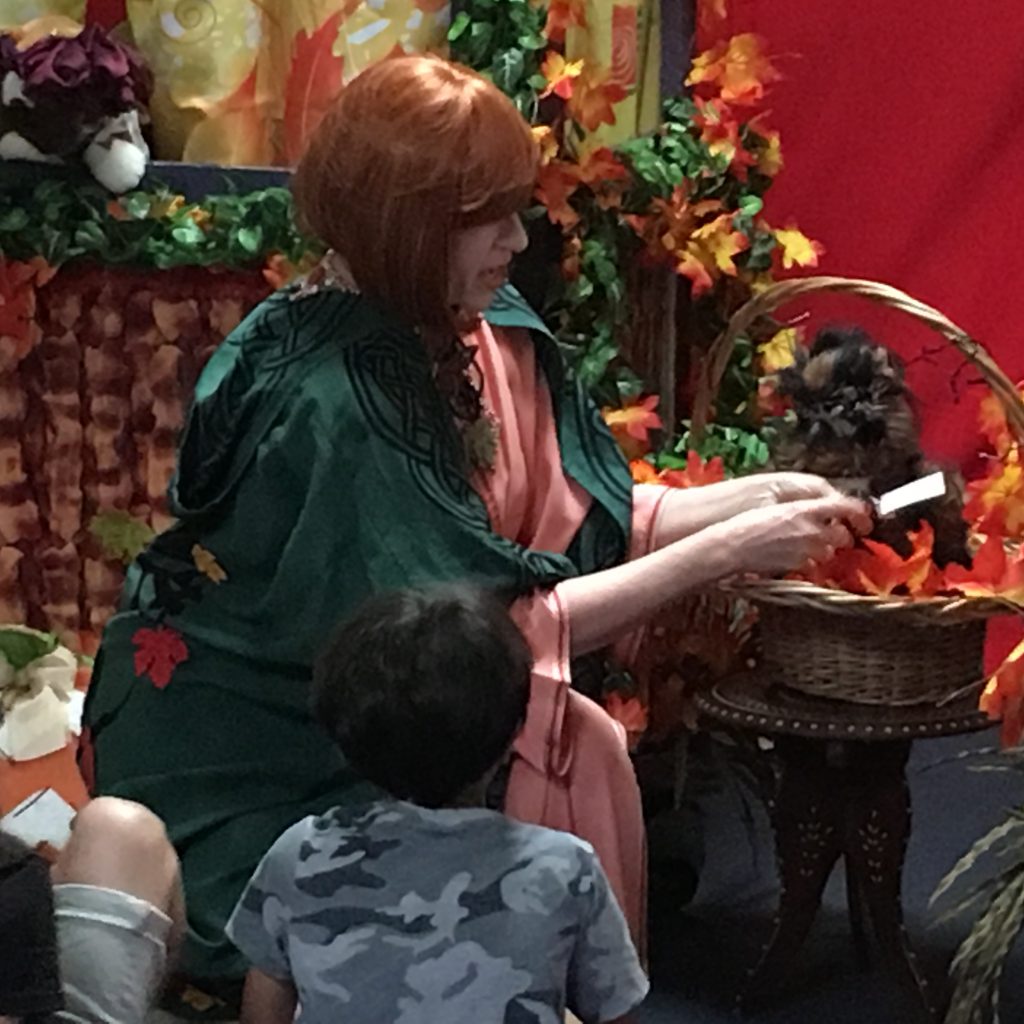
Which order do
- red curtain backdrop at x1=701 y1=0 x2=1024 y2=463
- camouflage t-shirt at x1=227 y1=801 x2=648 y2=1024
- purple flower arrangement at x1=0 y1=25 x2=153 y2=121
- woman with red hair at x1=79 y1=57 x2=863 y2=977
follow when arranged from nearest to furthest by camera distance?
camouflage t-shirt at x1=227 y1=801 x2=648 y2=1024, woman with red hair at x1=79 y1=57 x2=863 y2=977, purple flower arrangement at x1=0 y1=25 x2=153 y2=121, red curtain backdrop at x1=701 y1=0 x2=1024 y2=463

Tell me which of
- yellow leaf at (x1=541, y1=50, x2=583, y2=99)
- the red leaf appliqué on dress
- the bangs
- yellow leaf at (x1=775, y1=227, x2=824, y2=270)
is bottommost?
the red leaf appliqué on dress

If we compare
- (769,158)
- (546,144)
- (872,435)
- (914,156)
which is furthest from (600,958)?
(914,156)

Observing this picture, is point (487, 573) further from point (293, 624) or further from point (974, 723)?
point (974, 723)

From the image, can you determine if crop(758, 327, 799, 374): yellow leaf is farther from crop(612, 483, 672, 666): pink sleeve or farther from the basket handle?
crop(612, 483, 672, 666): pink sleeve

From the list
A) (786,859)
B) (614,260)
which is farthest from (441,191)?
(786,859)

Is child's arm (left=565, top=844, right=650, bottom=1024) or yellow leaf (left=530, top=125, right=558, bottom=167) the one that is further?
yellow leaf (left=530, top=125, right=558, bottom=167)

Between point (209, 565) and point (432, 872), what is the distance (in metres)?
0.61

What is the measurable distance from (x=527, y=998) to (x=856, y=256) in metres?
2.09

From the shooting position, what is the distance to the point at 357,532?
1.71 m

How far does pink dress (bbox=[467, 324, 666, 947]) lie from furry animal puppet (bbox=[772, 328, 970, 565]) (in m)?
0.29

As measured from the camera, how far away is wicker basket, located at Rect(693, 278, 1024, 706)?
1883 millimetres

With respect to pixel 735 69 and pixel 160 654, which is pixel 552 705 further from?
pixel 735 69

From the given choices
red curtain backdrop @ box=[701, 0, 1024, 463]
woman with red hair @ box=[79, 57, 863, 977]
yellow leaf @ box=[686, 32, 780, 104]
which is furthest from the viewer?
red curtain backdrop @ box=[701, 0, 1024, 463]

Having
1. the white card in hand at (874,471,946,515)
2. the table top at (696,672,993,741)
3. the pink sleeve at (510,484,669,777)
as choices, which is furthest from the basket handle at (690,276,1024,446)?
the pink sleeve at (510,484,669,777)
